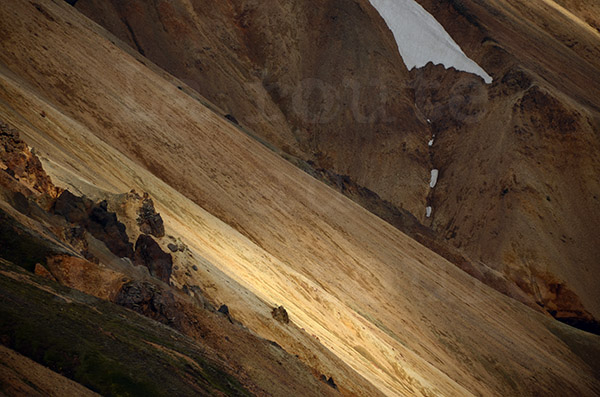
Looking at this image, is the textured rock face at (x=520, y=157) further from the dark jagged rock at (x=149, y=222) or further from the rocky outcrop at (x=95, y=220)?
the rocky outcrop at (x=95, y=220)

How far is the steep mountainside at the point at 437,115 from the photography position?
6125 centimetres

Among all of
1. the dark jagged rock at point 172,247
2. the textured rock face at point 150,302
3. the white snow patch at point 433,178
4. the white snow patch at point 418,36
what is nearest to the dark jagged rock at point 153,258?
the dark jagged rock at point 172,247

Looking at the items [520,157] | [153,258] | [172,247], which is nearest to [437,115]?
[520,157]

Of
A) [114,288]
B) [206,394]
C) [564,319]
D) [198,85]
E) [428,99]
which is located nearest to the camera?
[206,394]

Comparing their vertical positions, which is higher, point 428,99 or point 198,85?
point 428,99

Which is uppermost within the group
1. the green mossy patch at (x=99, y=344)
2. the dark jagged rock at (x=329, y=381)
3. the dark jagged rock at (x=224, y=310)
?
the green mossy patch at (x=99, y=344)

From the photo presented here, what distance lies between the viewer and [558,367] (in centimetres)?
4431

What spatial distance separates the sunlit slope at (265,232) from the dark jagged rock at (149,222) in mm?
1589

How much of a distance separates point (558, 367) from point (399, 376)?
22554 millimetres

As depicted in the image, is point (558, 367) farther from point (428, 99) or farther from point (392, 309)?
point (428, 99)

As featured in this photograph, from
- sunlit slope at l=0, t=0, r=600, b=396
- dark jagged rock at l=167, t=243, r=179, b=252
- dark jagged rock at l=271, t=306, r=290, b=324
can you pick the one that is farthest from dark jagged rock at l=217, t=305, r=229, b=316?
dark jagged rock at l=167, t=243, r=179, b=252

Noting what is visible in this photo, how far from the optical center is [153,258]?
17828mm

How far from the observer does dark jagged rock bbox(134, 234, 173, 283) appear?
17.4 meters

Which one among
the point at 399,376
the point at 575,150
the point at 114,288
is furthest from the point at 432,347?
the point at 575,150
